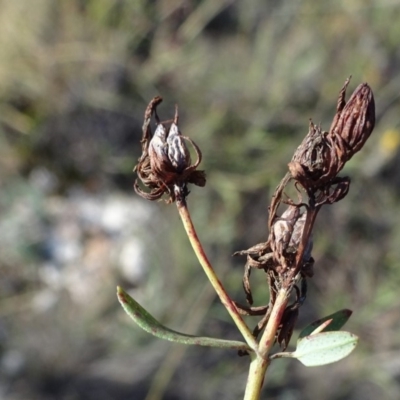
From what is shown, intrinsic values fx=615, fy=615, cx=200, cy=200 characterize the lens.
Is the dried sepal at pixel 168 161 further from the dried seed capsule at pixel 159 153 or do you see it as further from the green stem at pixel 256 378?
the green stem at pixel 256 378

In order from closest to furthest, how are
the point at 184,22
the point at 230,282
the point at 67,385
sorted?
1. the point at 230,282
2. the point at 67,385
3. the point at 184,22

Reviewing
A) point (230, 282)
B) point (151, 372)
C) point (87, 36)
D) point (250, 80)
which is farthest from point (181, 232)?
point (87, 36)

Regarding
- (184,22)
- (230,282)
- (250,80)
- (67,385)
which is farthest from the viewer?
(184,22)

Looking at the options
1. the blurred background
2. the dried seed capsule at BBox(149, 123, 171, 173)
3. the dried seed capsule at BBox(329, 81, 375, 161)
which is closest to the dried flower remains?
the dried seed capsule at BBox(329, 81, 375, 161)

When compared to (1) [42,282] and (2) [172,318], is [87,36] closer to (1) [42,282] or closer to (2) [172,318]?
(1) [42,282]

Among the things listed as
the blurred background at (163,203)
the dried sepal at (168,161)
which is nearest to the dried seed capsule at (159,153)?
the dried sepal at (168,161)

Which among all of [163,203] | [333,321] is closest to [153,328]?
[333,321]
